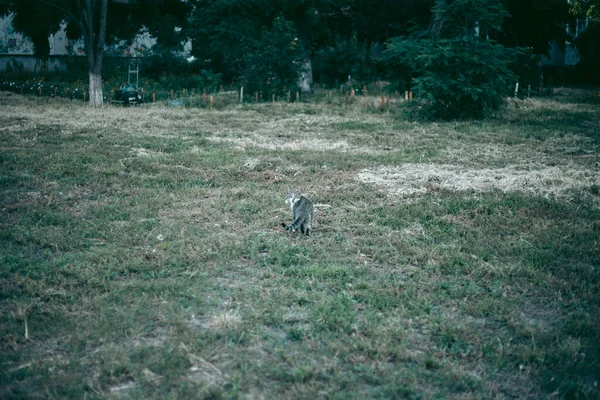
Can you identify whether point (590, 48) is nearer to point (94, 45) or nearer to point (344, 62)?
point (344, 62)

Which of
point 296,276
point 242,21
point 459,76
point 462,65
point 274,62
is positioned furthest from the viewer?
point 242,21

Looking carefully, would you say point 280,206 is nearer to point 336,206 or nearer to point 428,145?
point 336,206

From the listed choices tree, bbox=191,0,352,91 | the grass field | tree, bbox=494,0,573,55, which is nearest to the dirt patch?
the grass field

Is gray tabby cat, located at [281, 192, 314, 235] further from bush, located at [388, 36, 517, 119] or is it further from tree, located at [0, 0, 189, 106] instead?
tree, located at [0, 0, 189, 106]

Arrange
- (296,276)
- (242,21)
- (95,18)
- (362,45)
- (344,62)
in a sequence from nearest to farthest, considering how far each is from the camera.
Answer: (296,276) < (95,18) < (242,21) < (344,62) < (362,45)

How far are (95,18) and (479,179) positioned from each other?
17.9 metres

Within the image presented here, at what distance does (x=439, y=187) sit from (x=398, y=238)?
2525 millimetres

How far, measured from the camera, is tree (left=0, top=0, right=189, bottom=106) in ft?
62.5

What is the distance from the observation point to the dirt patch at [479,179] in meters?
8.05

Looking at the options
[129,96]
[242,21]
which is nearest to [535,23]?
[242,21]

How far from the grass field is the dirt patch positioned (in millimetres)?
53

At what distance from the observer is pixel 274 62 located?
20469 mm

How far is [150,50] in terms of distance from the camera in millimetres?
29094

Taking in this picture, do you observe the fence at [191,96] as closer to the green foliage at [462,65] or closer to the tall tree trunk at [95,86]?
the tall tree trunk at [95,86]
